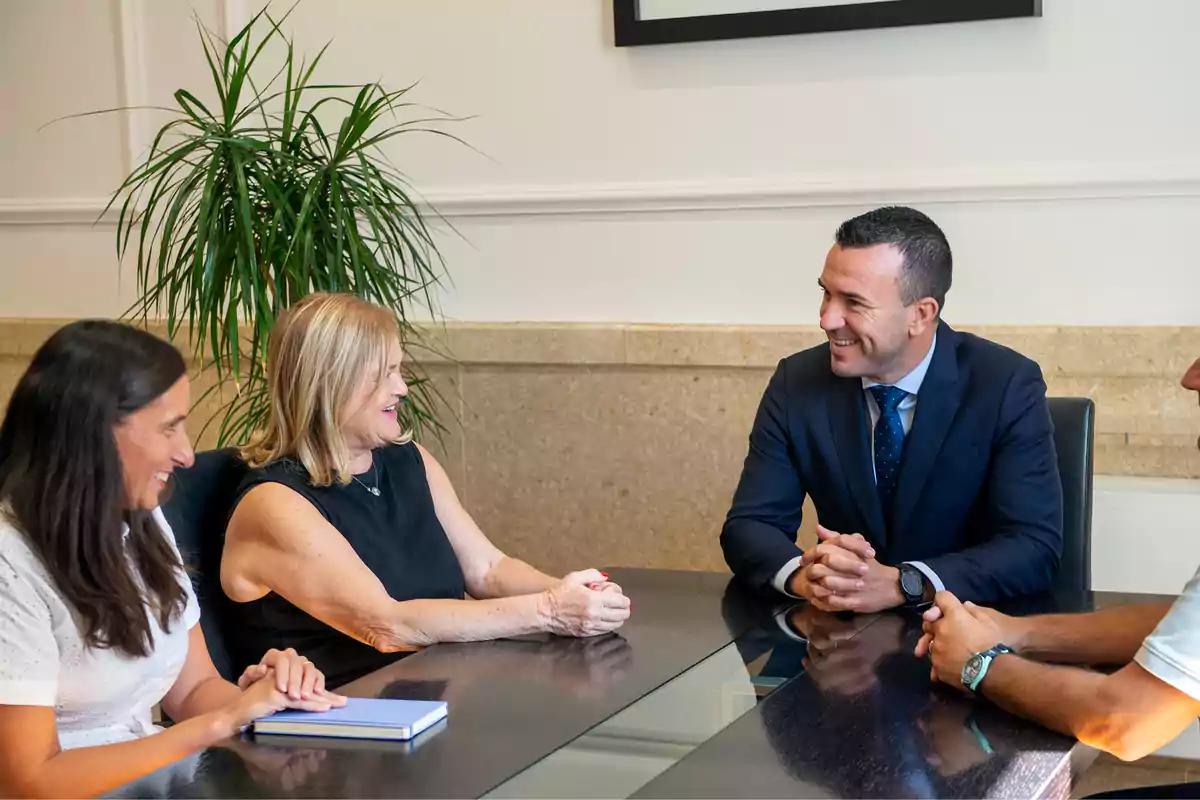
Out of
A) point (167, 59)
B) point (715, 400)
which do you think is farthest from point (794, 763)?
point (167, 59)

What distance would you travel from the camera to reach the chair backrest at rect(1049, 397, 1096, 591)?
261cm

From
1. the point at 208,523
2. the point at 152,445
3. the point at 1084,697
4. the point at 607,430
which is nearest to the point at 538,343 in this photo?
the point at 607,430

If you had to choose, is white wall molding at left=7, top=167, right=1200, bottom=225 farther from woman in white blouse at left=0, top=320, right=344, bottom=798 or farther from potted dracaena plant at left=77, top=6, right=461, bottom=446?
woman in white blouse at left=0, top=320, right=344, bottom=798

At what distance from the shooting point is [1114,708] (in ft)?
5.57

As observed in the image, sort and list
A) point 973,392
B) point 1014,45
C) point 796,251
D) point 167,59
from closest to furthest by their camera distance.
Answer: point 973,392, point 1014,45, point 796,251, point 167,59

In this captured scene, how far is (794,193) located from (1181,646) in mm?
2004

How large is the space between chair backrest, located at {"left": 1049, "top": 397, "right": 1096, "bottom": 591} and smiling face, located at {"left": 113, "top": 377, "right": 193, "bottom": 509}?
1.56m

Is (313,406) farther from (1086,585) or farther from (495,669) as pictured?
(1086,585)

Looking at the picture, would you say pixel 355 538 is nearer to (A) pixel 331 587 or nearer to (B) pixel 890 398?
(A) pixel 331 587

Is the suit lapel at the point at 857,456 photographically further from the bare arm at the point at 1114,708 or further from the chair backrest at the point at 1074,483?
the bare arm at the point at 1114,708

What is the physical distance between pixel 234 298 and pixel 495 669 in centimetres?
162

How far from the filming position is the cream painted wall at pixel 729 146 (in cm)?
322

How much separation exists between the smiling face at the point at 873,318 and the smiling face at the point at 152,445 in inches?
47.8

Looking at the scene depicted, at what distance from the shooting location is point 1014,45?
3271mm
